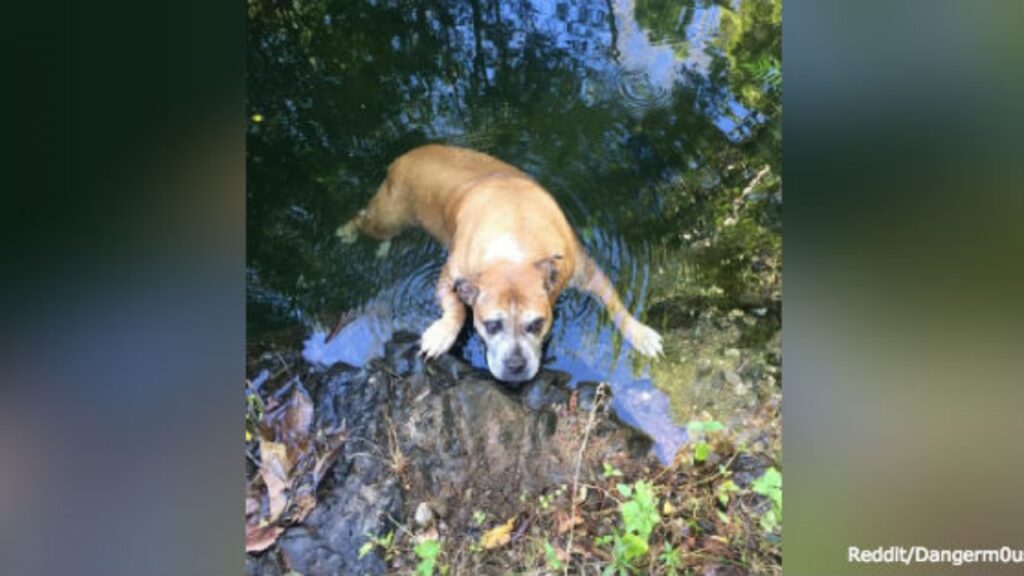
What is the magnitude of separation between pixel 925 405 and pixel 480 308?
211 cm

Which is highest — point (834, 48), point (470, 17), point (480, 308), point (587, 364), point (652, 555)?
point (470, 17)

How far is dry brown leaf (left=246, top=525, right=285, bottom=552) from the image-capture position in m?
3.42

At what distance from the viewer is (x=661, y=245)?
338 cm

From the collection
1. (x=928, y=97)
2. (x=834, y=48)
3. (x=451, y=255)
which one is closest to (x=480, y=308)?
(x=451, y=255)

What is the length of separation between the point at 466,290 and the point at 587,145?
905 mm

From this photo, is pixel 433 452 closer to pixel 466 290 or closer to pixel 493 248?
pixel 466 290

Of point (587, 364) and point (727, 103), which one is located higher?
point (727, 103)

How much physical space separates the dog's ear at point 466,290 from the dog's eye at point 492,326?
0.13 meters

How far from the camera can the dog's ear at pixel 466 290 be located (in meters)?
3.35

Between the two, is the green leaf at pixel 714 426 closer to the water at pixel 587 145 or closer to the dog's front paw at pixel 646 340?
the water at pixel 587 145

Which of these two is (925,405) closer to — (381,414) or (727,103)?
(727,103)

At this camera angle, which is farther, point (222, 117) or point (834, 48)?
point (222, 117)

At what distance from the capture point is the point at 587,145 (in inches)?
133

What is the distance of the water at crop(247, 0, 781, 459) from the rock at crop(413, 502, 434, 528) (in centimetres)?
73
